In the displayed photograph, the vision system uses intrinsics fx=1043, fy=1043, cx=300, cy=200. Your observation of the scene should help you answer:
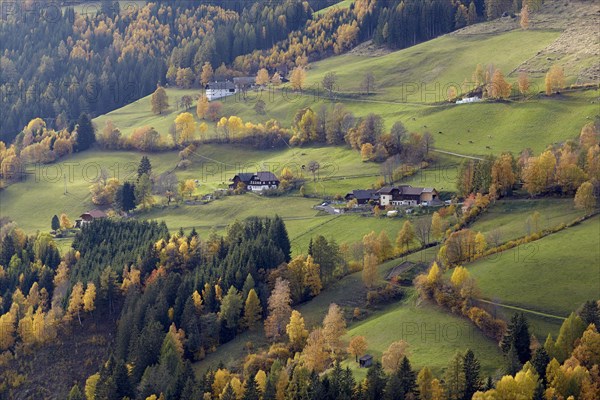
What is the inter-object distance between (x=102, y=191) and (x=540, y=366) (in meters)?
101

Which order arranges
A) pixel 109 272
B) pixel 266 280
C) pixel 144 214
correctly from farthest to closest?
pixel 144 214, pixel 109 272, pixel 266 280

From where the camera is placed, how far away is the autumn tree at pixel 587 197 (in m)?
129

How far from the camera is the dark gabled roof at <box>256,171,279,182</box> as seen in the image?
6599 inches

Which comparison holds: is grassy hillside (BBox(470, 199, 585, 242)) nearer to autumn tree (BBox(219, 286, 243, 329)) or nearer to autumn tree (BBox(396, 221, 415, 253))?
autumn tree (BBox(396, 221, 415, 253))

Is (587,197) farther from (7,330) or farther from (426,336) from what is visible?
(7,330)

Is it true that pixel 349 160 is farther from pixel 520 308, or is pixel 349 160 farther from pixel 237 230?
pixel 520 308

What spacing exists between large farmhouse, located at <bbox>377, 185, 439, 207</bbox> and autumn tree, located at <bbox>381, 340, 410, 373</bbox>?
46803 millimetres

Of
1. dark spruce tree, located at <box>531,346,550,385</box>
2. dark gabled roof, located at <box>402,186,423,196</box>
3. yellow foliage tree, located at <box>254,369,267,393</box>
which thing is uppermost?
dark gabled roof, located at <box>402,186,423,196</box>

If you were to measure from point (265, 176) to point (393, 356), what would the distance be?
72846 millimetres

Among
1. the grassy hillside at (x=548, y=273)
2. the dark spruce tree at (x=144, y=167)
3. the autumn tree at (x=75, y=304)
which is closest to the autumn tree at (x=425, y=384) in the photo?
the grassy hillside at (x=548, y=273)

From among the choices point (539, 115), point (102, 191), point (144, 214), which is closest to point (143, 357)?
point (144, 214)

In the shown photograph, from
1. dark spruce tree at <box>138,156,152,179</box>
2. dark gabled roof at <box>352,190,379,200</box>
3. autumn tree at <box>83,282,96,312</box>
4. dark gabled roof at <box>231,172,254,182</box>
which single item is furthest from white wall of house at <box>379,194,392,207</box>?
dark spruce tree at <box>138,156,152,179</box>

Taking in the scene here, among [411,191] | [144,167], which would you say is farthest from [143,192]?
[411,191]

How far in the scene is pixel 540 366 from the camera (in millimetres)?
94688
